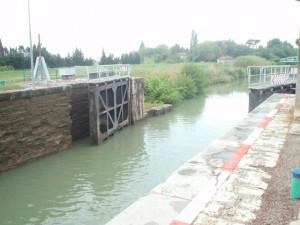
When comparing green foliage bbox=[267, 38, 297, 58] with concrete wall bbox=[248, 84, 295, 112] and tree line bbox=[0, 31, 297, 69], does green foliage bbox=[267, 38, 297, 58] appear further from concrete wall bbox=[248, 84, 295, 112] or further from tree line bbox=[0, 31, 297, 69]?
concrete wall bbox=[248, 84, 295, 112]

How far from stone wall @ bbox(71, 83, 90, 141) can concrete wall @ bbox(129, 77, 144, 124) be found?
3318mm

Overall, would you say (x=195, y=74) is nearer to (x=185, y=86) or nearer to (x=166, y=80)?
(x=185, y=86)

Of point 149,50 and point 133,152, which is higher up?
point 149,50

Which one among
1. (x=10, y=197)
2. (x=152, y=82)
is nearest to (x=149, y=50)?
(x=152, y=82)

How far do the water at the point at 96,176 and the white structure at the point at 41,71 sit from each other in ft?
12.6

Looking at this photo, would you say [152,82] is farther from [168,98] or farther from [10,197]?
[10,197]

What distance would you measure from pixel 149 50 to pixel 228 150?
8786cm

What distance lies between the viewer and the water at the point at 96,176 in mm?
7691

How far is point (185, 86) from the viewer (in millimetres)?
30766

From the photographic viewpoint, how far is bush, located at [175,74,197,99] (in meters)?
30.0

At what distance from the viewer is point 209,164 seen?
5.99 meters

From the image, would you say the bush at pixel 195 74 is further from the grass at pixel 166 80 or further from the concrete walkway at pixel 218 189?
the concrete walkway at pixel 218 189

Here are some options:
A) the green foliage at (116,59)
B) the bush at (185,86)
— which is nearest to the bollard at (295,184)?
the bush at (185,86)

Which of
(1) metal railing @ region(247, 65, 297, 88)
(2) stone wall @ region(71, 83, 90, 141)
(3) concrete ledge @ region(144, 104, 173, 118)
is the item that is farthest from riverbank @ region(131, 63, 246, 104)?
(2) stone wall @ region(71, 83, 90, 141)
